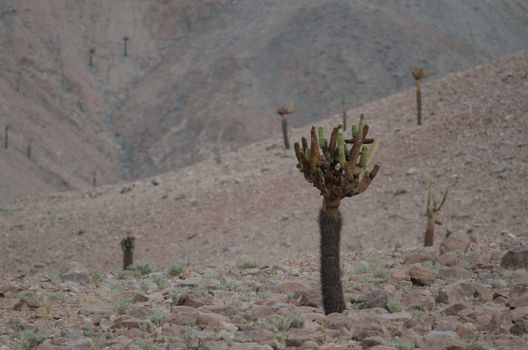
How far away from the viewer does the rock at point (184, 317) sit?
27.9 feet

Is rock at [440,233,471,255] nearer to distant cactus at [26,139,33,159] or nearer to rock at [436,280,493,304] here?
rock at [436,280,493,304]

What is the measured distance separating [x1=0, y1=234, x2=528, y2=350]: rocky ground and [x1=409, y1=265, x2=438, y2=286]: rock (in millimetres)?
14

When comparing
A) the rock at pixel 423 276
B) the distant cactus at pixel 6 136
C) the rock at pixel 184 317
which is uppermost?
the distant cactus at pixel 6 136

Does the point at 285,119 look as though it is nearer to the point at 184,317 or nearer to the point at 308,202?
the point at 308,202

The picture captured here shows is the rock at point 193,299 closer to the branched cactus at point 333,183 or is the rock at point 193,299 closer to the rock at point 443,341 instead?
the branched cactus at point 333,183

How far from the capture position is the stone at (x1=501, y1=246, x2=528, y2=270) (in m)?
11.6

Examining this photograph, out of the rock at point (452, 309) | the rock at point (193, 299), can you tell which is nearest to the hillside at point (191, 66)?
the rock at point (193, 299)

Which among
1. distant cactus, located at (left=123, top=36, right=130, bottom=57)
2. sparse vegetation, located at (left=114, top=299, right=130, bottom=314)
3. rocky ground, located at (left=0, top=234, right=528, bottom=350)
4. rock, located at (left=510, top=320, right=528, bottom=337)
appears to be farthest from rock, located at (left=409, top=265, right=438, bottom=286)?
distant cactus, located at (left=123, top=36, right=130, bottom=57)

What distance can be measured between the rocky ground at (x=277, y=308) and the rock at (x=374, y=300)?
0.04ft

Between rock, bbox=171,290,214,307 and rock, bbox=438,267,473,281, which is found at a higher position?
rock, bbox=438,267,473,281

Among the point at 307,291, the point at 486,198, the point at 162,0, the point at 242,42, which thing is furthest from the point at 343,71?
the point at 307,291

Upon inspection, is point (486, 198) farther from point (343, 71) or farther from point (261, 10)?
point (261, 10)

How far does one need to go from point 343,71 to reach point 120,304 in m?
47.2

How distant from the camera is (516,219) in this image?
2170cm
